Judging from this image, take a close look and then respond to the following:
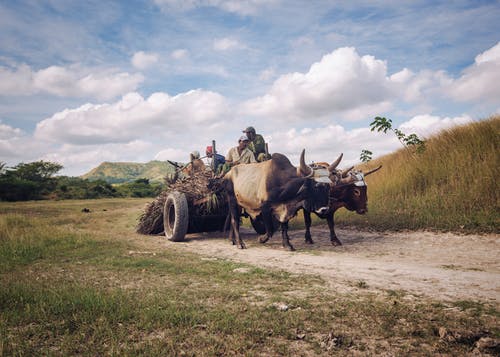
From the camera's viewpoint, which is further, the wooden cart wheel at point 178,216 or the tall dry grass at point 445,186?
the wooden cart wheel at point 178,216

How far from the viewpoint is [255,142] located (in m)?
9.08

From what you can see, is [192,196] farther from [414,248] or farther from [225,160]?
[414,248]

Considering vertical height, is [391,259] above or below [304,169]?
below

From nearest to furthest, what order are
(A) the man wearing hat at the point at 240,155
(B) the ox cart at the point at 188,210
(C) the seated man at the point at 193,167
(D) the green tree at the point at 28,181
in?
1. (B) the ox cart at the point at 188,210
2. (A) the man wearing hat at the point at 240,155
3. (C) the seated man at the point at 193,167
4. (D) the green tree at the point at 28,181

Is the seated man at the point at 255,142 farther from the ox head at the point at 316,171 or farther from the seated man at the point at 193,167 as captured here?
the ox head at the point at 316,171

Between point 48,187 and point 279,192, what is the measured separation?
2837 centimetres

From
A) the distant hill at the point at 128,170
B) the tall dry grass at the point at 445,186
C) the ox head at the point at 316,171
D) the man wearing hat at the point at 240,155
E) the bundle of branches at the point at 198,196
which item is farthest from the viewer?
the distant hill at the point at 128,170

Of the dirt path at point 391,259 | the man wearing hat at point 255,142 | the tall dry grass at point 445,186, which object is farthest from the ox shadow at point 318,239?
the man wearing hat at point 255,142

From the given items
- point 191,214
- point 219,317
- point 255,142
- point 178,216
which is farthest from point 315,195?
point 219,317

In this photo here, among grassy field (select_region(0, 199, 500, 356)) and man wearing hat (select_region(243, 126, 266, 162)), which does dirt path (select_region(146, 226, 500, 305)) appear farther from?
man wearing hat (select_region(243, 126, 266, 162))

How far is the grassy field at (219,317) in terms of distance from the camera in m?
2.38

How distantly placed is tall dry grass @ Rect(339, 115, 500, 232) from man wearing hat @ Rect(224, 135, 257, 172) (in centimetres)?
361

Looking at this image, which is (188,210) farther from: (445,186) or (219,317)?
(445,186)

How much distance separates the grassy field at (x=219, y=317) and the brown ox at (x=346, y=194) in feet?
10.2
